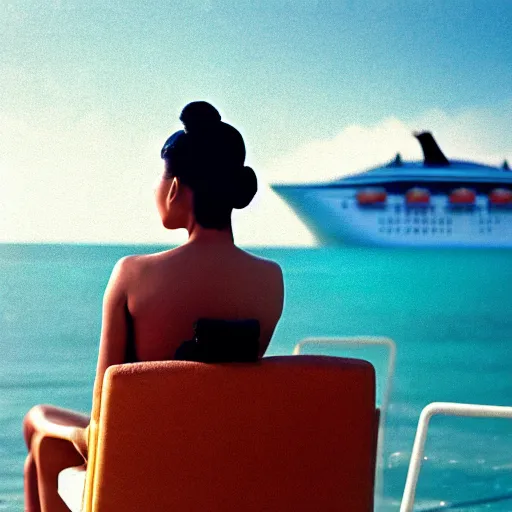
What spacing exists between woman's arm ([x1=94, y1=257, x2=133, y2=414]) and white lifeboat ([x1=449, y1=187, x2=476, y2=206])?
37.0 m

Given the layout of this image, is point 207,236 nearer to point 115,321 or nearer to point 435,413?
point 115,321

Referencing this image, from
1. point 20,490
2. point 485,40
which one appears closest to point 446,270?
point 485,40

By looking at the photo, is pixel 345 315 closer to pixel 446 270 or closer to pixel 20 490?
pixel 446 270

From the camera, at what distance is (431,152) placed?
119ft

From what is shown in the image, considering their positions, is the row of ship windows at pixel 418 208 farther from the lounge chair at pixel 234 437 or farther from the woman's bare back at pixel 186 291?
the lounge chair at pixel 234 437

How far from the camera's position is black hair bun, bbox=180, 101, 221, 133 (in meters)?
1.50

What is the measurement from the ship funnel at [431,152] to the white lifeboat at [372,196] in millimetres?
2232

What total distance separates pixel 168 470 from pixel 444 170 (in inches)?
1430

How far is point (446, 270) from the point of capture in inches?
1896

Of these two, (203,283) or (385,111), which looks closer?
(203,283)

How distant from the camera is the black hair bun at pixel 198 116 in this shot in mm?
1502

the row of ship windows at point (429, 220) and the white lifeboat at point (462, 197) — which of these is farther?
the row of ship windows at point (429, 220)

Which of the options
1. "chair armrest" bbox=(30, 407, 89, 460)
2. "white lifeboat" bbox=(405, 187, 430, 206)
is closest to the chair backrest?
"chair armrest" bbox=(30, 407, 89, 460)

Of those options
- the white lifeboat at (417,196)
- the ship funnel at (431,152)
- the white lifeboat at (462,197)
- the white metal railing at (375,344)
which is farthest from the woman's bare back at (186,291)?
the white lifeboat at (462,197)
